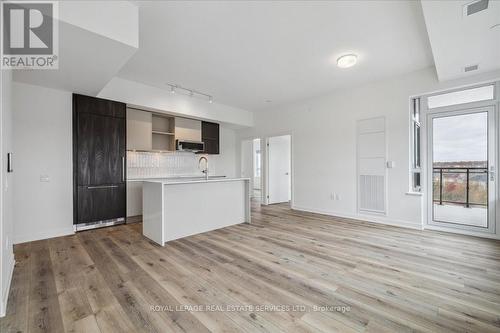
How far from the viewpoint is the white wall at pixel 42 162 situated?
11.6 ft

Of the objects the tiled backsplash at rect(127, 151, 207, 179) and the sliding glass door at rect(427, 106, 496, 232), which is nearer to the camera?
the sliding glass door at rect(427, 106, 496, 232)

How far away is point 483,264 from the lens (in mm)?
2641

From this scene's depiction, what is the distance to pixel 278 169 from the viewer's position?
746 cm

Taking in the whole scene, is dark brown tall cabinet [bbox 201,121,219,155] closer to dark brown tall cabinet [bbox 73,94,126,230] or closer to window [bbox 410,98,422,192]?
dark brown tall cabinet [bbox 73,94,126,230]

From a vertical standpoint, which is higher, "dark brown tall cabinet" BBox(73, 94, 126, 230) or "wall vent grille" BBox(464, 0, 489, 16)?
"wall vent grille" BBox(464, 0, 489, 16)

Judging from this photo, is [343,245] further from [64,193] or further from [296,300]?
[64,193]

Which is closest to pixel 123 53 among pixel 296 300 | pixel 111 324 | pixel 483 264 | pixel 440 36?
pixel 111 324

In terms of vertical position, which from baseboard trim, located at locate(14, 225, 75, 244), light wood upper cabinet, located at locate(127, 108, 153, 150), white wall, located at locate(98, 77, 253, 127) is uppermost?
white wall, located at locate(98, 77, 253, 127)

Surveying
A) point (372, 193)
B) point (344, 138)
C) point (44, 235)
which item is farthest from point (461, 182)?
point (44, 235)

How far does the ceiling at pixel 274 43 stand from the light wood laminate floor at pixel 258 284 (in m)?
2.94

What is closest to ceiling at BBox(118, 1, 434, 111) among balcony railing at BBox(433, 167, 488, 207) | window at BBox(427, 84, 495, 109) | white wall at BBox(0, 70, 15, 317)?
window at BBox(427, 84, 495, 109)

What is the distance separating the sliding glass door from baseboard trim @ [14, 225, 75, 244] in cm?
659

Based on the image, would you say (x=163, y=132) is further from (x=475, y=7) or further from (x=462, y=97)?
(x=462, y=97)

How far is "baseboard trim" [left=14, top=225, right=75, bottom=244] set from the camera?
3.49 meters
